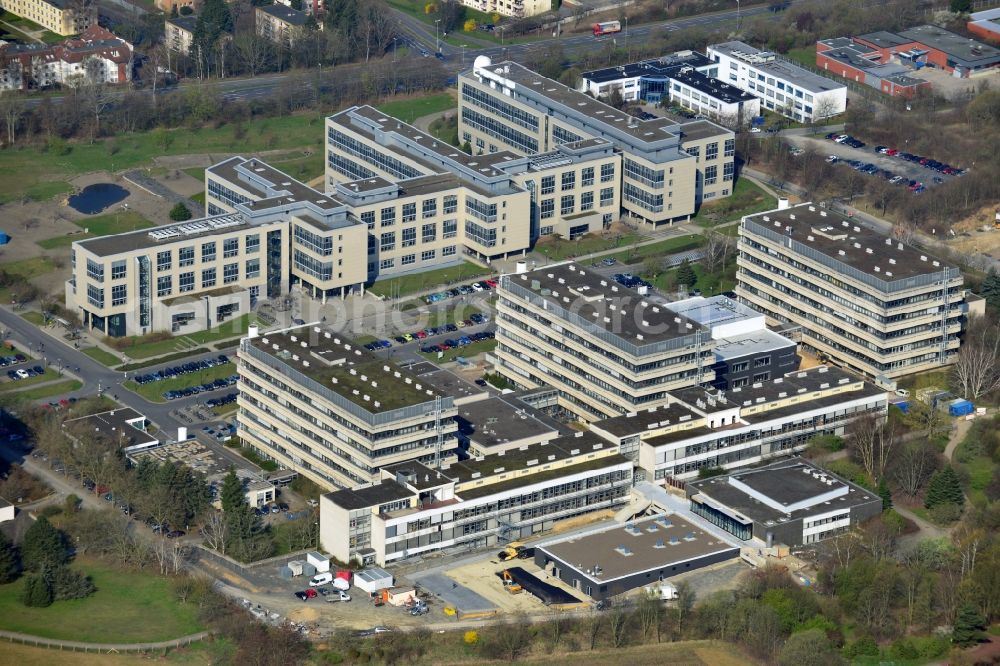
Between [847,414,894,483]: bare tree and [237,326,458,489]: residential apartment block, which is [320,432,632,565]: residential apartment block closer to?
[237,326,458,489]: residential apartment block

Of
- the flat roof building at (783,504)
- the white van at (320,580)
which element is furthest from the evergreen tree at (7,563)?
the flat roof building at (783,504)

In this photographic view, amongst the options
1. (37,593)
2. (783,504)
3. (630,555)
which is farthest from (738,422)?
(37,593)

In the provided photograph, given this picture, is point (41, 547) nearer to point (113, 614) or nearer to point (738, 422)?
point (113, 614)

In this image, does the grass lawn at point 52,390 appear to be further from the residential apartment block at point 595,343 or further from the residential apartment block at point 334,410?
the residential apartment block at point 595,343

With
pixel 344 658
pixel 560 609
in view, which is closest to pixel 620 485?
pixel 560 609

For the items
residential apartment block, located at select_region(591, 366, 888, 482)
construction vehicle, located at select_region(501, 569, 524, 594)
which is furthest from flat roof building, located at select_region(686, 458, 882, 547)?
construction vehicle, located at select_region(501, 569, 524, 594)

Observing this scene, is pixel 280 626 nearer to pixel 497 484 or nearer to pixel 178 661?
pixel 178 661
